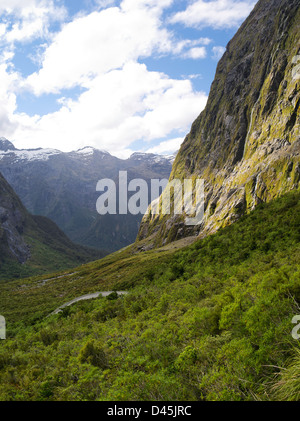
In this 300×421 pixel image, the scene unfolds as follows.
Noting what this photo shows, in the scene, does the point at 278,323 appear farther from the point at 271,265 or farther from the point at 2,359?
the point at 2,359

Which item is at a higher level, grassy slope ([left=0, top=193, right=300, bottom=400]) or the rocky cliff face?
the rocky cliff face

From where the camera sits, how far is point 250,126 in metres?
122

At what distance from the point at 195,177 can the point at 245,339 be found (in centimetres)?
14671

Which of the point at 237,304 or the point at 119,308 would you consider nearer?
the point at 237,304

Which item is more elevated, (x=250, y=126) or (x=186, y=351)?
(x=250, y=126)

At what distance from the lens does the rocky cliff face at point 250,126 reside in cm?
9125

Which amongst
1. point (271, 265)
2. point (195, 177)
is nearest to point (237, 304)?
point (271, 265)

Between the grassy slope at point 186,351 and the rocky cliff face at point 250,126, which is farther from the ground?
the rocky cliff face at point 250,126

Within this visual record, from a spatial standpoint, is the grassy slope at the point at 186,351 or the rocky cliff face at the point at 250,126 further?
the rocky cliff face at the point at 250,126

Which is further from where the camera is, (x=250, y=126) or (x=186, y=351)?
(x=250, y=126)

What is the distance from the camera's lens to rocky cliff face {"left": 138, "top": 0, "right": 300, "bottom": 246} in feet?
299

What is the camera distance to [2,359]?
997 inches

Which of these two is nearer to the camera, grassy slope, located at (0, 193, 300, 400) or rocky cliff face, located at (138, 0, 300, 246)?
grassy slope, located at (0, 193, 300, 400)
